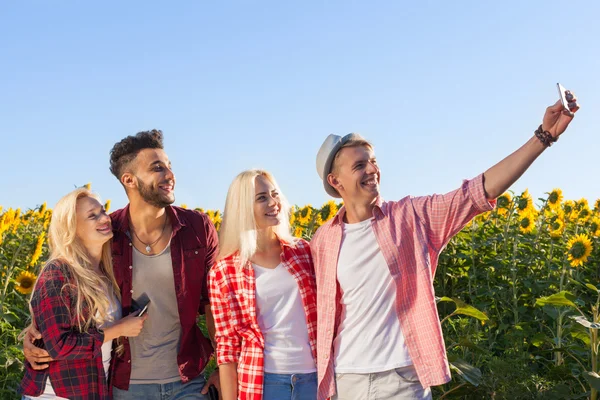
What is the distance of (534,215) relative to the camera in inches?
277

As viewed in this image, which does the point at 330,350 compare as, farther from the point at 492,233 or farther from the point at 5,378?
the point at 492,233

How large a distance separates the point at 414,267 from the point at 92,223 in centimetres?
146

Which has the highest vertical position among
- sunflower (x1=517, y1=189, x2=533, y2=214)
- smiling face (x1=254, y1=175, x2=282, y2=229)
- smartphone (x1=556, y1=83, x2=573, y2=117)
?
sunflower (x1=517, y1=189, x2=533, y2=214)

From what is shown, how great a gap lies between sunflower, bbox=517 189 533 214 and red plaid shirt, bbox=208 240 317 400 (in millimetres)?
3507

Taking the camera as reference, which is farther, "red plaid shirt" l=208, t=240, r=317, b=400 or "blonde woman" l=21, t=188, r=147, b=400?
"blonde woman" l=21, t=188, r=147, b=400

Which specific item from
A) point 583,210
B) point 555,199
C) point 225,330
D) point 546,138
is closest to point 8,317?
point 225,330

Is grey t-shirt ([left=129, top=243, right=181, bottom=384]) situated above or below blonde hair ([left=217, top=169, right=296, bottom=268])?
below

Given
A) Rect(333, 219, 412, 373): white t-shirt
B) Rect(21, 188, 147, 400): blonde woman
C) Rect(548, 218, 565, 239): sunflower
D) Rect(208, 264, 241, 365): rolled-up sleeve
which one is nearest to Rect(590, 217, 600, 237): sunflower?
Rect(548, 218, 565, 239): sunflower

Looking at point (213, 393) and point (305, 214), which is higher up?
point (305, 214)

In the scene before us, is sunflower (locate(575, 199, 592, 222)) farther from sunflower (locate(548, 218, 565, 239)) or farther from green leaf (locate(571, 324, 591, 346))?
green leaf (locate(571, 324, 591, 346))

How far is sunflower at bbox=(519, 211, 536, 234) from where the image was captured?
6.62 m

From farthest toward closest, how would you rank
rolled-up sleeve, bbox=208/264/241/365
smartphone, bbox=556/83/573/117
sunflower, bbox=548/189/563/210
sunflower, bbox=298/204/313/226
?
sunflower, bbox=548/189/563/210 < sunflower, bbox=298/204/313/226 < rolled-up sleeve, bbox=208/264/241/365 < smartphone, bbox=556/83/573/117

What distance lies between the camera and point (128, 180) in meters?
3.77

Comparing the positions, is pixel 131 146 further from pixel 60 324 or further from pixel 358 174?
pixel 358 174
